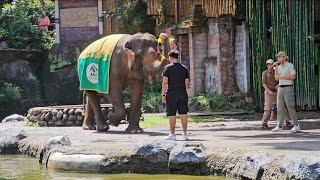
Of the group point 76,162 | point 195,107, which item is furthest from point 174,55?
point 195,107

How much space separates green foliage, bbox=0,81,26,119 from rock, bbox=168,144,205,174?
60.9 feet

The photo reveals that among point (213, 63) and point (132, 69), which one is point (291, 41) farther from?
point (132, 69)

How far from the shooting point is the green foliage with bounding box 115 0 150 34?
27406 mm

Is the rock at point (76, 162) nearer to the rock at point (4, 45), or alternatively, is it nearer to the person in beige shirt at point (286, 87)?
the person in beige shirt at point (286, 87)

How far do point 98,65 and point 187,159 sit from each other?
572 centimetres

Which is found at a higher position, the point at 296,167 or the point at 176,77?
the point at 176,77

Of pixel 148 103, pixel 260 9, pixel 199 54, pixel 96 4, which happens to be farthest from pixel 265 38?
pixel 96 4

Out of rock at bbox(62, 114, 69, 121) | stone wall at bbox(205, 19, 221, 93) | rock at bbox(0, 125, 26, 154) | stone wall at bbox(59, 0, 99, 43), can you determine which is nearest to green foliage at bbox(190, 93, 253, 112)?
stone wall at bbox(205, 19, 221, 93)

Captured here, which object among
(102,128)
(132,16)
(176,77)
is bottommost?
(102,128)

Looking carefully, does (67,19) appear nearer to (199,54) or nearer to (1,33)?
(1,33)

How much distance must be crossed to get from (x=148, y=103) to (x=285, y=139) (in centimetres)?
1264

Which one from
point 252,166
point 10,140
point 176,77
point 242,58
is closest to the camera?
point 252,166

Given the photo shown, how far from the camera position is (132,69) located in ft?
47.0

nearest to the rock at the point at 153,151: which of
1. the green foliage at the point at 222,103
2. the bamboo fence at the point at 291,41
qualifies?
the bamboo fence at the point at 291,41
